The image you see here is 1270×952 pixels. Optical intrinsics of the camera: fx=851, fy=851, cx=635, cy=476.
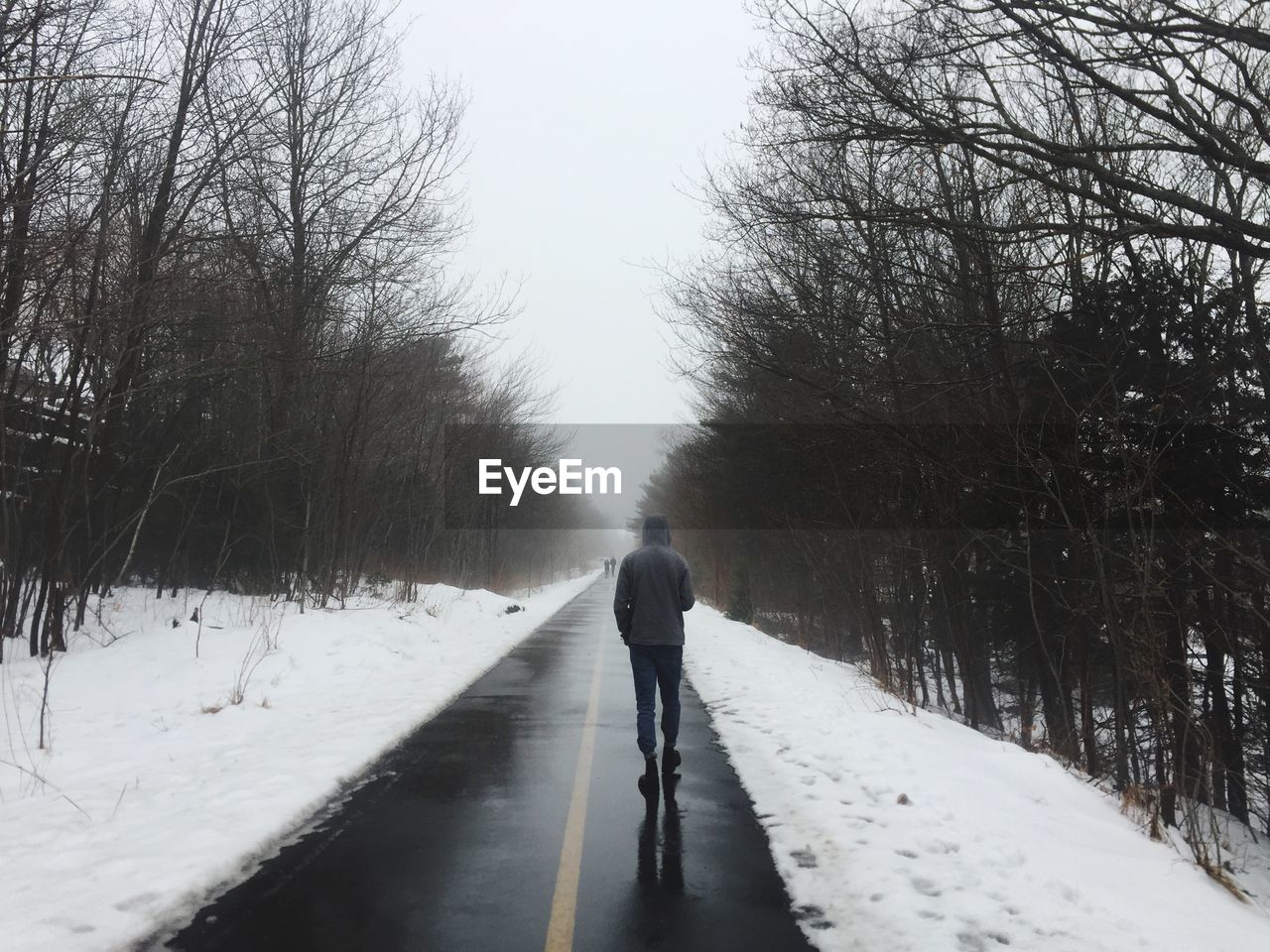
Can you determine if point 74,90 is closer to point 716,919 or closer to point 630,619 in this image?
point 630,619

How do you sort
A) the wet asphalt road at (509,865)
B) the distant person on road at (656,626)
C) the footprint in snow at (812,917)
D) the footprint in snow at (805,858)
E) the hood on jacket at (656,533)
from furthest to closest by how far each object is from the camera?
1. the hood on jacket at (656,533)
2. the distant person on road at (656,626)
3. the footprint in snow at (805,858)
4. the footprint in snow at (812,917)
5. the wet asphalt road at (509,865)

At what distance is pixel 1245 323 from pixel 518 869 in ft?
35.7

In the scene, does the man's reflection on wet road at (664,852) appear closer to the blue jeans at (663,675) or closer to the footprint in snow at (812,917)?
the footprint in snow at (812,917)

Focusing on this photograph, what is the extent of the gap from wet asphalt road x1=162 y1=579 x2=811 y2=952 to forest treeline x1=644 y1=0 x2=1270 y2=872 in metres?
3.25

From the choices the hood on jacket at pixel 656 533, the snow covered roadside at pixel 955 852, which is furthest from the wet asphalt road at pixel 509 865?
the hood on jacket at pixel 656 533

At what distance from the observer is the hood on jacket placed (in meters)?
7.91

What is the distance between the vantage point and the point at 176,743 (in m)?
7.59

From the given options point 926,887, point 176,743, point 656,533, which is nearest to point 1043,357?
point 656,533

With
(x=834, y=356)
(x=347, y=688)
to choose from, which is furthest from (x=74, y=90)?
(x=834, y=356)

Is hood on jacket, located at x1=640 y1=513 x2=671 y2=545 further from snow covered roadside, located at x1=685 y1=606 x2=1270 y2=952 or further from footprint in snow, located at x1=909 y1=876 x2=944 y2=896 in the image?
footprint in snow, located at x1=909 y1=876 x2=944 y2=896

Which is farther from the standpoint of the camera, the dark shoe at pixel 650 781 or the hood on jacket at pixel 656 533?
the hood on jacket at pixel 656 533

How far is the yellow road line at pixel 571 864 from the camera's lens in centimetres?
402

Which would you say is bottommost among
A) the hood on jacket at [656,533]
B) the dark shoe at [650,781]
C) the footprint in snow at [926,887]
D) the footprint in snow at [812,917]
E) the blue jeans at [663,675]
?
the dark shoe at [650,781]

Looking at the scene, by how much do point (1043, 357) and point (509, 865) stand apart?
7.68 meters
